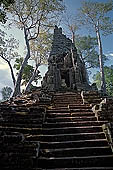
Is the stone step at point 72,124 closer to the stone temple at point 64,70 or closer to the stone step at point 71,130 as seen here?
the stone step at point 71,130

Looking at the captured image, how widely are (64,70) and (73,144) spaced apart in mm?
13777

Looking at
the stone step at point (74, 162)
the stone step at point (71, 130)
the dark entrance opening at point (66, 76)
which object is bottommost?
the stone step at point (74, 162)

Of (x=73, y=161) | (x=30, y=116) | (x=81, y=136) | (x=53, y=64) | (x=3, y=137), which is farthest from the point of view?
(x=53, y=64)

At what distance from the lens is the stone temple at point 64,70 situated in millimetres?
16212

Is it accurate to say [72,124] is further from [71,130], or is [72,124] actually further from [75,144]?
[75,144]

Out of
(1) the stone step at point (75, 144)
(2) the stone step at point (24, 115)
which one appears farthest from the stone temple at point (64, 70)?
(1) the stone step at point (75, 144)

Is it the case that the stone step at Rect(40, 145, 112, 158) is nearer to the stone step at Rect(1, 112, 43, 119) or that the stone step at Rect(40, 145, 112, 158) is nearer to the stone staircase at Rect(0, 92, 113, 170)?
the stone staircase at Rect(0, 92, 113, 170)

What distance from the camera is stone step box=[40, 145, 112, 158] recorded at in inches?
163

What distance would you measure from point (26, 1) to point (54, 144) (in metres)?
15.8

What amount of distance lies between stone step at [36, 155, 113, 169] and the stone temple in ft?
37.1

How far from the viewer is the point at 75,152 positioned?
425 centimetres

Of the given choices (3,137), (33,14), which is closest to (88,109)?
(3,137)

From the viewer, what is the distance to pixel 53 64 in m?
18.1

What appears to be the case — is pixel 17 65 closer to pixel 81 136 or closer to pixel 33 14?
pixel 33 14
